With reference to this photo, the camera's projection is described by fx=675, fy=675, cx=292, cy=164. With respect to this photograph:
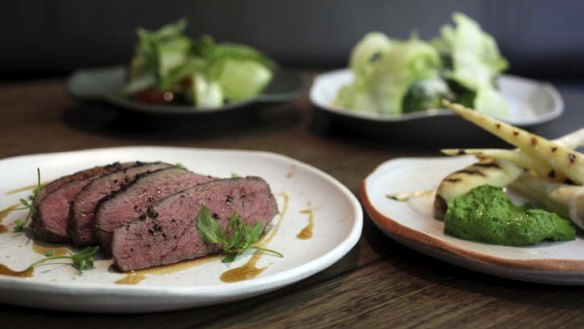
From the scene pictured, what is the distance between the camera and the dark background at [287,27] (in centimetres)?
430

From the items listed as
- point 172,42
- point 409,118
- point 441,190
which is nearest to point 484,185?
point 441,190

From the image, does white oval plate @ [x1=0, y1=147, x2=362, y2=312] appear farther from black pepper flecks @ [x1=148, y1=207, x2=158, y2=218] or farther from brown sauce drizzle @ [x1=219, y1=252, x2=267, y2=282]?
black pepper flecks @ [x1=148, y1=207, x2=158, y2=218]

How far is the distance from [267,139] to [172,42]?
2.46 feet

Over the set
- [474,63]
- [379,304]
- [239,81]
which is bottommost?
[379,304]

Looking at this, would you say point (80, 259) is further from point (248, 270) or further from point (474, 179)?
point (474, 179)

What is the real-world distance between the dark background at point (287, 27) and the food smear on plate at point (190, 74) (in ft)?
4.34

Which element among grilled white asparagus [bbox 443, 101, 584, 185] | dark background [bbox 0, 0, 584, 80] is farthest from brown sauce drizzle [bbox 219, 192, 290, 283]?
dark background [bbox 0, 0, 584, 80]

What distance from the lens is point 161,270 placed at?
1.43 meters

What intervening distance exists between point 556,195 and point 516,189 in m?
0.18

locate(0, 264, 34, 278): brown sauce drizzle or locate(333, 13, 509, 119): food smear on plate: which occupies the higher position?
locate(333, 13, 509, 119): food smear on plate

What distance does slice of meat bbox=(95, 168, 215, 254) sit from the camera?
57.7 inches

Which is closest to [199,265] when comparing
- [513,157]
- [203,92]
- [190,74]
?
[513,157]

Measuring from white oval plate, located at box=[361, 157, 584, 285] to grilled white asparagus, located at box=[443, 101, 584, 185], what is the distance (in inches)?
7.0

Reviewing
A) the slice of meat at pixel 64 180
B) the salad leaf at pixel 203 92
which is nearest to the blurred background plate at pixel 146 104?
the salad leaf at pixel 203 92
